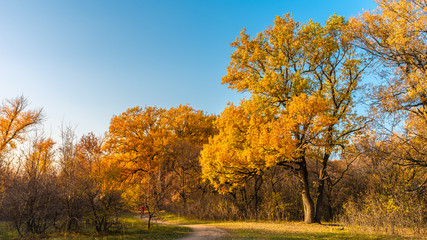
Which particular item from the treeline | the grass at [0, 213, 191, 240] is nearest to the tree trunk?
the treeline

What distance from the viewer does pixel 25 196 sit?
1217 cm

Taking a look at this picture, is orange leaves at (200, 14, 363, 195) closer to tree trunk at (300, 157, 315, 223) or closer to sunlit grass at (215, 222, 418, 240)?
tree trunk at (300, 157, 315, 223)

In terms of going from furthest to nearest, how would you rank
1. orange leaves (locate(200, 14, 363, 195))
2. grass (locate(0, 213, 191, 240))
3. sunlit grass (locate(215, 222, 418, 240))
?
orange leaves (locate(200, 14, 363, 195)) → grass (locate(0, 213, 191, 240)) → sunlit grass (locate(215, 222, 418, 240))

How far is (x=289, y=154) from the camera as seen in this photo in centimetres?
1518

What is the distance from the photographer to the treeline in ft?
35.1

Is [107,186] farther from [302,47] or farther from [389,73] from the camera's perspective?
[302,47]

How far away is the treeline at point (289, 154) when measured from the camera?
10.7 m

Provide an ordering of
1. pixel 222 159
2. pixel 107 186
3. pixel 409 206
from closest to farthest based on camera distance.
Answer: pixel 409 206 < pixel 107 186 < pixel 222 159

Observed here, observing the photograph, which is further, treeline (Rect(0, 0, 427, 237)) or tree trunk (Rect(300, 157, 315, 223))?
tree trunk (Rect(300, 157, 315, 223))

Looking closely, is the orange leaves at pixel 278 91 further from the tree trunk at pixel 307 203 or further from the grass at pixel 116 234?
the grass at pixel 116 234

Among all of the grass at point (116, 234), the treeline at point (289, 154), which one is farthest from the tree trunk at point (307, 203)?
the grass at point (116, 234)

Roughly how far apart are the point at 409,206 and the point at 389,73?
20.9 ft

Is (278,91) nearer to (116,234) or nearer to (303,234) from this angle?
(303,234)

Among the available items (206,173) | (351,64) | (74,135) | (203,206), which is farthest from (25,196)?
(351,64)
